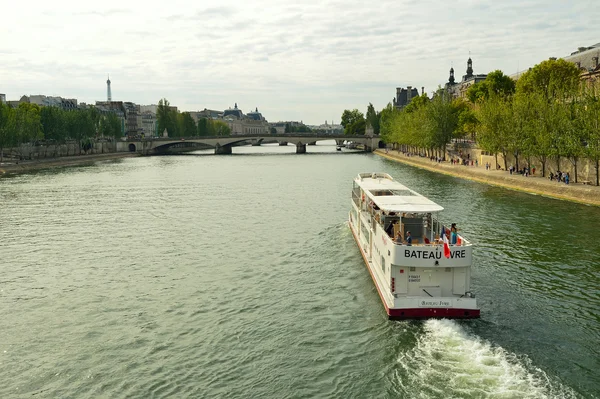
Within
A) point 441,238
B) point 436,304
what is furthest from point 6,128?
point 436,304

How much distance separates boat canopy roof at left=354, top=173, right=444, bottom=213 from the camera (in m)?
25.6

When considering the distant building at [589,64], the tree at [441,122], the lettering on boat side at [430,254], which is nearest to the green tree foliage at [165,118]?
the tree at [441,122]

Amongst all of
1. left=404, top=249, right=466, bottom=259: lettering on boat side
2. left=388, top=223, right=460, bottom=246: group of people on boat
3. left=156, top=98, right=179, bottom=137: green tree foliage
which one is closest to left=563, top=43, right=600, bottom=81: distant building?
left=388, top=223, right=460, bottom=246: group of people on boat

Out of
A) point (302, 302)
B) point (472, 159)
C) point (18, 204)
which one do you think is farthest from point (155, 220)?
point (472, 159)

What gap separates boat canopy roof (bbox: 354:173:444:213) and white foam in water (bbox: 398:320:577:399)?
6.43m

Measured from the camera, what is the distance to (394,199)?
93.4 feet

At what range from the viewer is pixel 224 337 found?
21.8m

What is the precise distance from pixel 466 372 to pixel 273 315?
9005 millimetres

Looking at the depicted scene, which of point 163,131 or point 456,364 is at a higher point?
point 163,131

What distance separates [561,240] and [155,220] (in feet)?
109

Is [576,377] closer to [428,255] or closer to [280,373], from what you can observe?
[428,255]

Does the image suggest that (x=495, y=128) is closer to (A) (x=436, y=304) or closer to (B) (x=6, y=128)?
(A) (x=436, y=304)

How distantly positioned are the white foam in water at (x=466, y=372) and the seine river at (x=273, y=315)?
6 cm

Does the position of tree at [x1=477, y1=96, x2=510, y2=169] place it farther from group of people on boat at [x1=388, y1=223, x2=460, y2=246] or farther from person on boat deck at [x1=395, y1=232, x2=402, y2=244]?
person on boat deck at [x1=395, y1=232, x2=402, y2=244]
